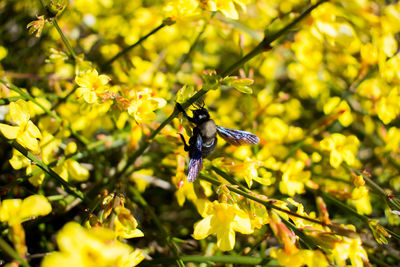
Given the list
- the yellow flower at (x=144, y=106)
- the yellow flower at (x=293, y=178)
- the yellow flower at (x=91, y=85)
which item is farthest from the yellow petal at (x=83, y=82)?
the yellow flower at (x=293, y=178)

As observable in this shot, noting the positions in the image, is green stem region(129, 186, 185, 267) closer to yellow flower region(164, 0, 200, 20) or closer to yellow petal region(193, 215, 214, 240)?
yellow petal region(193, 215, 214, 240)

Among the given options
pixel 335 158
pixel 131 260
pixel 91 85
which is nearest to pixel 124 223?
pixel 131 260

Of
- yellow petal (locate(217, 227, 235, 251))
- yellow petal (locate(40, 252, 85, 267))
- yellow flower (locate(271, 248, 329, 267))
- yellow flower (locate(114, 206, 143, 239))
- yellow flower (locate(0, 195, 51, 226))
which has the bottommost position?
yellow petal (locate(217, 227, 235, 251))

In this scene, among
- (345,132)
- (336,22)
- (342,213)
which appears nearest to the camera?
(336,22)

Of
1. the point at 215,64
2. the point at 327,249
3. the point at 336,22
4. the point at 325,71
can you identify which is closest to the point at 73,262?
the point at 327,249

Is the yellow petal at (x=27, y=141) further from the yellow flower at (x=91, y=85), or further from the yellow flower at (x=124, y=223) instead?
the yellow flower at (x=124, y=223)

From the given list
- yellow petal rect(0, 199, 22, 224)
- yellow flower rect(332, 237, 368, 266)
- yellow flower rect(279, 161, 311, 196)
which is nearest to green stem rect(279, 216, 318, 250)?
yellow flower rect(332, 237, 368, 266)

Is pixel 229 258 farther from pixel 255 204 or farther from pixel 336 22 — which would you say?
pixel 336 22
